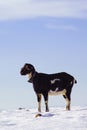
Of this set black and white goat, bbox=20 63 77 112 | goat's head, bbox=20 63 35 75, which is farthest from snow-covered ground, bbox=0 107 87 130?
goat's head, bbox=20 63 35 75

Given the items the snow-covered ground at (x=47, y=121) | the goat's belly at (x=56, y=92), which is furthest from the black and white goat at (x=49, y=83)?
the snow-covered ground at (x=47, y=121)

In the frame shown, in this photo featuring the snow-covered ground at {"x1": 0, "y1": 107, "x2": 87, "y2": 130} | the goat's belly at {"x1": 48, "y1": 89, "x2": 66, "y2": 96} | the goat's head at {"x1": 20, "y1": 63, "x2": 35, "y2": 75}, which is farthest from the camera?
the goat's belly at {"x1": 48, "y1": 89, "x2": 66, "y2": 96}

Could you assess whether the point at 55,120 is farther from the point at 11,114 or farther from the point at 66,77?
the point at 66,77

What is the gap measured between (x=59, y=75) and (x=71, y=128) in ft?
20.0

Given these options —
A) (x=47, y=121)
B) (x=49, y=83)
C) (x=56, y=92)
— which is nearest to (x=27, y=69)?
(x=49, y=83)

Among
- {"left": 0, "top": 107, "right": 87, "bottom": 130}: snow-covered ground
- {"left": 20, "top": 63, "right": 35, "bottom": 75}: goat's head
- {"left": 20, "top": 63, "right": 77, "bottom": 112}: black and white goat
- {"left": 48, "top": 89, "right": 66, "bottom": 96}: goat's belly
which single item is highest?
{"left": 20, "top": 63, "right": 35, "bottom": 75}: goat's head

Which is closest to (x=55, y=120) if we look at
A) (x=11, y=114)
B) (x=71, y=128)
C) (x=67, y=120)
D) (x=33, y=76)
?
(x=67, y=120)

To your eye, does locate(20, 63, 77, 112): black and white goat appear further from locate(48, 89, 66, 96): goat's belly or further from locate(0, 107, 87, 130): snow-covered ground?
locate(0, 107, 87, 130): snow-covered ground

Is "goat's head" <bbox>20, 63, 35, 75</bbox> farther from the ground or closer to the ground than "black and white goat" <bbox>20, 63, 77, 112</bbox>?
farther from the ground

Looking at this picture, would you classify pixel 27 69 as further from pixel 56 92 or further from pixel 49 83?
pixel 56 92

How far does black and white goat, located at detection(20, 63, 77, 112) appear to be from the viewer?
1992 centimetres

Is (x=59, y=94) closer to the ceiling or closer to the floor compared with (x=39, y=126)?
closer to the ceiling

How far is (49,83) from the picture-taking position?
66.0 feet

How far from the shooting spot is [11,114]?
18.4 metres
